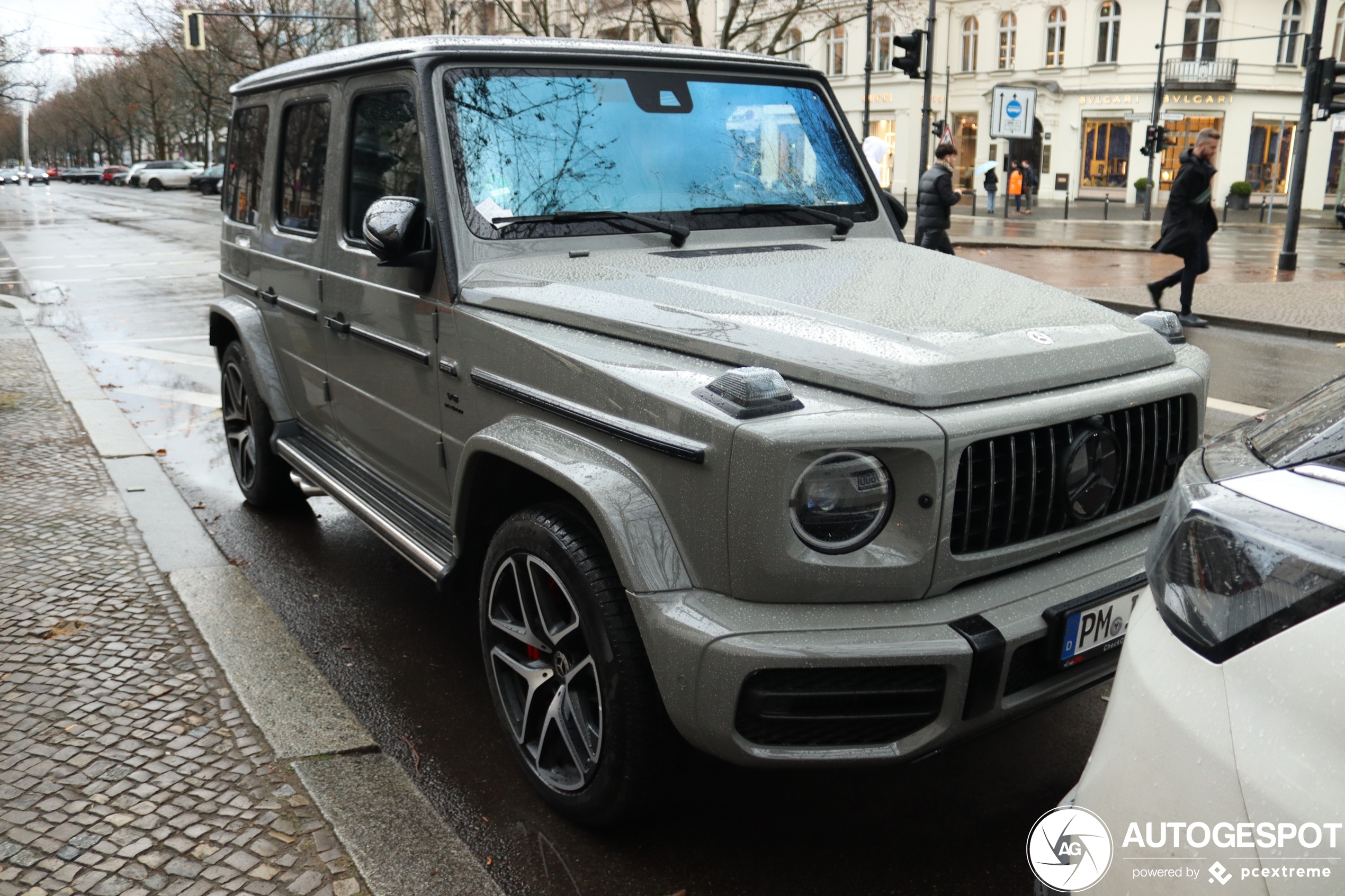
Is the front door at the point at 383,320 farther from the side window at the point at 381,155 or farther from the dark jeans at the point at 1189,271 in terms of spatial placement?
the dark jeans at the point at 1189,271

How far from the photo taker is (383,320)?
3764 mm

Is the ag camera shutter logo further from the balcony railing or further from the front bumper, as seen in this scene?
the balcony railing

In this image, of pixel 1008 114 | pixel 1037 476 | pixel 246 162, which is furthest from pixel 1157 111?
pixel 1037 476

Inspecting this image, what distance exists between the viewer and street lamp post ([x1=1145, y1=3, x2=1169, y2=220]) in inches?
1490

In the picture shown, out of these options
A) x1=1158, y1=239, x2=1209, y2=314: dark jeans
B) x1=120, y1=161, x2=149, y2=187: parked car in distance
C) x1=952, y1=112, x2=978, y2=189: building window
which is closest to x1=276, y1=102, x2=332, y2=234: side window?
x1=1158, y1=239, x2=1209, y2=314: dark jeans

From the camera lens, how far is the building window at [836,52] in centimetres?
5493

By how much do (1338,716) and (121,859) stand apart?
8.44ft

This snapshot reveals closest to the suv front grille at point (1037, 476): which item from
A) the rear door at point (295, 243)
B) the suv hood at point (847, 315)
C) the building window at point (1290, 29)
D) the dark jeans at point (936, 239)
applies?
the suv hood at point (847, 315)

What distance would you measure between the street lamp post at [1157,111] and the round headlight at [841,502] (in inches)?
1503

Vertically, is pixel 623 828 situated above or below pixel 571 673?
below

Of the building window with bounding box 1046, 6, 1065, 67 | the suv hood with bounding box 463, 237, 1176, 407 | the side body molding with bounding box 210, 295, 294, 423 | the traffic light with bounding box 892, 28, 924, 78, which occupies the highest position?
the building window with bounding box 1046, 6, 1065, 67

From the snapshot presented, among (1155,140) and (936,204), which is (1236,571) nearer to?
(936,204)

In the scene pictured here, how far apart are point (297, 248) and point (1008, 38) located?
167 feet

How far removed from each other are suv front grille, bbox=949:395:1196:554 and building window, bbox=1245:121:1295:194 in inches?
1984
